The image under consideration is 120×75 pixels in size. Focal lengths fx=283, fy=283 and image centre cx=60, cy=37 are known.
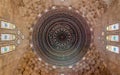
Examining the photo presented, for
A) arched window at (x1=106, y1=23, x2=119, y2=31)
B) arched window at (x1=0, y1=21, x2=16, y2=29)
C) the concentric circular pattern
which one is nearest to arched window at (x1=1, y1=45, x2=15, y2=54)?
arched window at (x1=0, y1=21, x2=16, y2=29)

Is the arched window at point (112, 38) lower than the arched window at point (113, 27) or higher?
lower

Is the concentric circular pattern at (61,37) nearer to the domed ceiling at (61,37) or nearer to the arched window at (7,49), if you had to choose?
the domed ceiling at (61,37)

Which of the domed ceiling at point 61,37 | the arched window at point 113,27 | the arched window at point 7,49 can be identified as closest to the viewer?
the arched window at point 7,49

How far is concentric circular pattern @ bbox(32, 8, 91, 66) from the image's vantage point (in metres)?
30.2

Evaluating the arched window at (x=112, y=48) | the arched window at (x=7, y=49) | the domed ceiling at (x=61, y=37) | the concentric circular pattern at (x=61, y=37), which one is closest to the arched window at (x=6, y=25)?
the domed ceiling at (x=61, y=37)

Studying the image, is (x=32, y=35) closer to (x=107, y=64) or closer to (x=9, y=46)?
(x=9, y=46)

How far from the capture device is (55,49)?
31.9 meters

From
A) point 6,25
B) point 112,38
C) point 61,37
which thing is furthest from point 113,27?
point 61,37

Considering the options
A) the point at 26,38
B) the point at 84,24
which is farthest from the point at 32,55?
the point at 84,24

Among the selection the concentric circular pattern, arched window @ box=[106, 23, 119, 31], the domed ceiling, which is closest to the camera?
arched window @ box=[106, 23, 119, 31]

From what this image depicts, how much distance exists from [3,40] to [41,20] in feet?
29.4

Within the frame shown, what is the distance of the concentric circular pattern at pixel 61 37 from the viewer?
30234mm

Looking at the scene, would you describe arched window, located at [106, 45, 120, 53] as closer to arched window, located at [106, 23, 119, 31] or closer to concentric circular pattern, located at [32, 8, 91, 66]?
arched window, located at [106, 23, 119, 31]

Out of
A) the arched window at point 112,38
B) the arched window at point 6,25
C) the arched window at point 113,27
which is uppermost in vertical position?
the arched window at point 6,25
